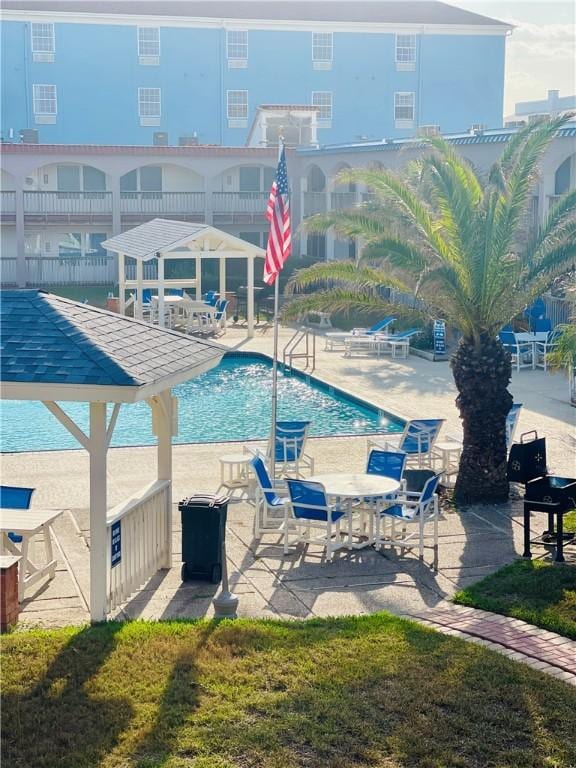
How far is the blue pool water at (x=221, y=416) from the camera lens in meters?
19.5

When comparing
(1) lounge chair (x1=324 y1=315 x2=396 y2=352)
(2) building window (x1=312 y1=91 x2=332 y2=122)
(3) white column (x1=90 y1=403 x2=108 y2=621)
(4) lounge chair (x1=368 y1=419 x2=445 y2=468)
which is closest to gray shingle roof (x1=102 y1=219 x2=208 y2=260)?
(1) lounge chair (x1=324 y1=315 x2=396 y2=352)

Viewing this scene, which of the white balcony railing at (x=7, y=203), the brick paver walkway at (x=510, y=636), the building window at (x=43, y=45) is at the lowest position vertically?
the brick paver walkway at (x=510, y=636)

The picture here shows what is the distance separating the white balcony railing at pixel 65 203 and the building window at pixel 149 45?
59.3ft

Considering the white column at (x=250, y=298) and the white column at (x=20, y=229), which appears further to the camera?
the white column at (x=20, y=229)

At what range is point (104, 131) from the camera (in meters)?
57.0

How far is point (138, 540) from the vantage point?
10891 millimetres

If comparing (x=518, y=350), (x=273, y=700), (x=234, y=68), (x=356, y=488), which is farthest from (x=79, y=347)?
(x=234, y=68)

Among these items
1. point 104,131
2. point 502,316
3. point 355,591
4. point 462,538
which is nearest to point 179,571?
point 355,591

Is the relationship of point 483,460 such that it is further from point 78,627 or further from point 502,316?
point 78,627

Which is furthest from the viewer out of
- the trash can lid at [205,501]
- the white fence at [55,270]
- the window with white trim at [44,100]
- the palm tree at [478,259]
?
the window with white trim at [44,100]

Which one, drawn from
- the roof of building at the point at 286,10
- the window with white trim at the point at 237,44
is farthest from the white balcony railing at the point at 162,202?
the window with white trim at the point at 237,44

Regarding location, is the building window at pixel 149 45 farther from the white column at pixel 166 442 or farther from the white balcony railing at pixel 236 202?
the white column at pixel 166 442

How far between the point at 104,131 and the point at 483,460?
46.3m

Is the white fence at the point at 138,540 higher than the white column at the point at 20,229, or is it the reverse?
the white column at the point at 20,229
